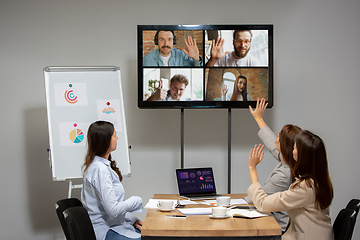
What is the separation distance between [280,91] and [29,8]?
283cm

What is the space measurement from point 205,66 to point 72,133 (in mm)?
1336

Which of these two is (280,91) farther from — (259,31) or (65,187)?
(65,187)

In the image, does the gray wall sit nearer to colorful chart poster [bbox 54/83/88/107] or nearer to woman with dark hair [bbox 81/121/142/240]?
colorful chart poster [bbox 54/83/88/107]

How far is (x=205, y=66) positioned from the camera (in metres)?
2.98

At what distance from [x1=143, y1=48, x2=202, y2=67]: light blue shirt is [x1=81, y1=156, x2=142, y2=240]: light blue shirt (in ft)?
3.85

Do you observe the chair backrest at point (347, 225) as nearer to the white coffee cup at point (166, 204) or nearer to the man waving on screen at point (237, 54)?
the white coffee cup at point (166, 204)

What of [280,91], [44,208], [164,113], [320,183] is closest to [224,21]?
[280,91]

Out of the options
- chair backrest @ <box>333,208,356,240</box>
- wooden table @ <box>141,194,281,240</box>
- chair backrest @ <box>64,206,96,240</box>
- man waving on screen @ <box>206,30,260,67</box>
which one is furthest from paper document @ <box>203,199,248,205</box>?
man waving on screen @ <box>206,30,260,67</box>

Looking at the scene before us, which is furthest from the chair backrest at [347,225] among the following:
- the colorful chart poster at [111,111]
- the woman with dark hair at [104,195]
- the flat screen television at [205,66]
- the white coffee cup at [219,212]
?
the colorful chart poster at [111,111]

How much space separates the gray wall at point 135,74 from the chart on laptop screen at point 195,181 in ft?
3.35

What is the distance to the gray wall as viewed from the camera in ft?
11.5

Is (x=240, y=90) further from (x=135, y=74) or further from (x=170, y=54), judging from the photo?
(x=135, y=74)

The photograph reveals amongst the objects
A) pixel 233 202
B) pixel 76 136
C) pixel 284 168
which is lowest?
pixel 233 202

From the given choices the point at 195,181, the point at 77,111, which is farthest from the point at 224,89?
the point at 77,111
